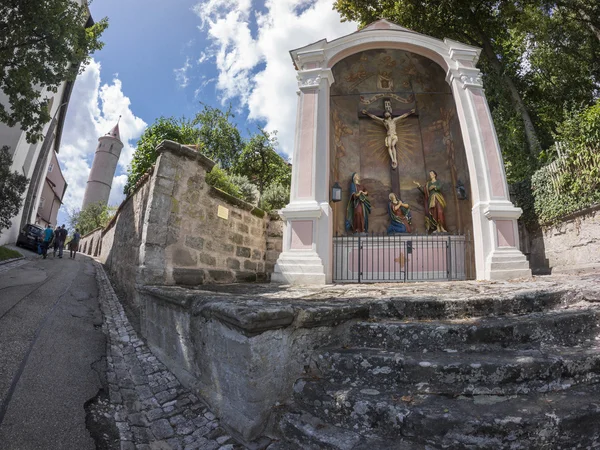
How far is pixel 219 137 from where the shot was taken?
23.7 metres

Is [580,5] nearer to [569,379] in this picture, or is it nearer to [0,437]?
[569,379]

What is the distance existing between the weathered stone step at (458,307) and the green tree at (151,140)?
18.2 metres

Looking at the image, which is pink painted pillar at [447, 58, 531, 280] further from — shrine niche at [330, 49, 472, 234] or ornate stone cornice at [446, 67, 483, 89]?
shrine niche at [330, 49, 472, 234]

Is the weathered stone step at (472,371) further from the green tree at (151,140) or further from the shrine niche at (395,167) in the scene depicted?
the green tree at (151,140)

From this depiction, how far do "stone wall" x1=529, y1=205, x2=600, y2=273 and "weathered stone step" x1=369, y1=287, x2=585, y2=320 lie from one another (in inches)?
187

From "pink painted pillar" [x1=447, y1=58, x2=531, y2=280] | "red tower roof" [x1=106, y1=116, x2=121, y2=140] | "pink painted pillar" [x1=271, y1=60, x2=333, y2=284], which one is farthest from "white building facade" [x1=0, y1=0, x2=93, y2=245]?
"red tower roof" [x1=106, y1=116, x2=121, y2=140]

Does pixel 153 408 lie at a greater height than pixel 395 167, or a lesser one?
lesser

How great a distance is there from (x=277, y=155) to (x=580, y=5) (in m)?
15.7

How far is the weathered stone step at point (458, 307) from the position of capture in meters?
2.57

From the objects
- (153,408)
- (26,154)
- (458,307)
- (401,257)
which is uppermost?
(26,154)

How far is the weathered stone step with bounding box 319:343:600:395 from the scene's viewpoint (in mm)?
1758

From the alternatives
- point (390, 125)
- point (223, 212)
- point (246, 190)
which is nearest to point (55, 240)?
point (246, 190)

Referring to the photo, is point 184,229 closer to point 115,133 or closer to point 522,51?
point 522,51

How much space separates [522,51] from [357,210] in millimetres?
10935
